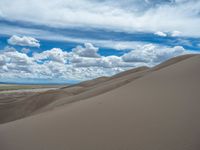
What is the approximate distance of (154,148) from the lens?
162 inches

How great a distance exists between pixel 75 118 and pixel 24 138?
1.70 m

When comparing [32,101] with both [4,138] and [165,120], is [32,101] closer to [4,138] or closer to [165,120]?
[4,138]

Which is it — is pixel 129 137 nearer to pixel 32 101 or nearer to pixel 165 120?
pixel 165 120

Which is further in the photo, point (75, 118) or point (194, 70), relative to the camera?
point (194, 70)

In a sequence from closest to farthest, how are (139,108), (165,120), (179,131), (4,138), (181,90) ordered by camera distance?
(179,131), (165,120), (4,138), (139,108), (181,90)

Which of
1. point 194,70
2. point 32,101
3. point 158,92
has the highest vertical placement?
point 194,70

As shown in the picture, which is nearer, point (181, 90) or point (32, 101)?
point (181, 90)

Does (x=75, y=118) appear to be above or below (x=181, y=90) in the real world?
below

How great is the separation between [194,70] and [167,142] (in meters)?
7.71

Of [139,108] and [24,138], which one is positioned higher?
[139,108]

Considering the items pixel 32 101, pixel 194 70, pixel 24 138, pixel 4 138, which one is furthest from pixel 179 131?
pixel 32 101

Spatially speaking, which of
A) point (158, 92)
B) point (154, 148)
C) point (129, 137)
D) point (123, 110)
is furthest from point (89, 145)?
point (158, 92)

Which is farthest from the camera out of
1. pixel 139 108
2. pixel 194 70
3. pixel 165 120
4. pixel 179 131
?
pixel 194 70

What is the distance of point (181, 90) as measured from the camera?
25.7 ft
